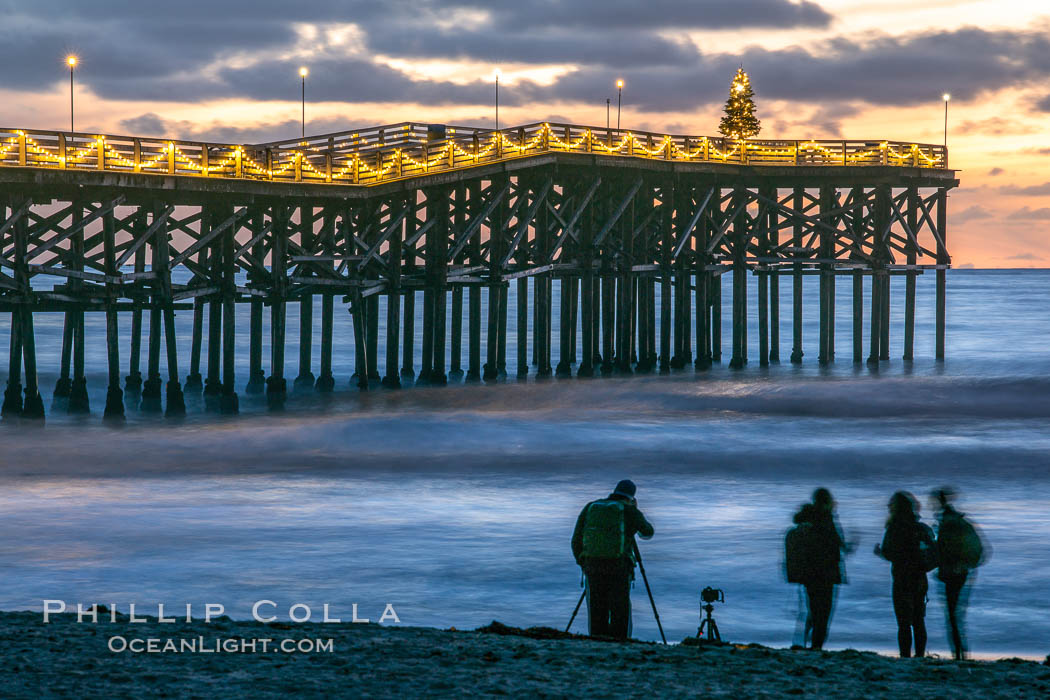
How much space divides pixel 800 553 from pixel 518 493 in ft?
33.7

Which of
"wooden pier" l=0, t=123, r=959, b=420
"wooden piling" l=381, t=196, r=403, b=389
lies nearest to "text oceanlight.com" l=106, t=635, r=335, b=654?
"wooden pier" l=0, t=123, r=959, b=420

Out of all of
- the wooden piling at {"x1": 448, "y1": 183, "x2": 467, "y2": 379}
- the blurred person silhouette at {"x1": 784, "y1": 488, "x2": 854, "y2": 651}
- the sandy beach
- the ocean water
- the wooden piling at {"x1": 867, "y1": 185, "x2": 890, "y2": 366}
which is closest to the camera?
the sandy beach

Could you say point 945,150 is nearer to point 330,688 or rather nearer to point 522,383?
point 522,383

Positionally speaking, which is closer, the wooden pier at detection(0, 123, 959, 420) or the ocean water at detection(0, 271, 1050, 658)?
the ocean water at detection(0, 271, 1050, 658)

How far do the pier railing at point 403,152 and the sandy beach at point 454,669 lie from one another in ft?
56.2

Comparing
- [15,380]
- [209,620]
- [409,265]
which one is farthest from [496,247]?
[209,620]

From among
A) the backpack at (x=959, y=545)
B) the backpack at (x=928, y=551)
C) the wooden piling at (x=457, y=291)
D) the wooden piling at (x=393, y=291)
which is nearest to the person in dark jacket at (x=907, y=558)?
the backpack at (x=928, y=551)

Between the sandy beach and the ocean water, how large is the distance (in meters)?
2.03

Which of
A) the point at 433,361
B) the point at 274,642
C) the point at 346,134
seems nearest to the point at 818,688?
the point at 274,642

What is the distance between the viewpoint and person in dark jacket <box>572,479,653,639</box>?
8953mm

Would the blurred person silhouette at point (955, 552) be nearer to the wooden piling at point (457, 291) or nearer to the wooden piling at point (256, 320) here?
the wooden piling at point (256, 320)

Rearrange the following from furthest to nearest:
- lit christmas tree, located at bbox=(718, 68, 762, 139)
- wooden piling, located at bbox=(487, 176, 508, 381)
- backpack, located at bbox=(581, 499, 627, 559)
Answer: lit christmas tree, located at bbox=(718, 68, 762, 139) < wooden piling, located at bbox=(487, 176, 508, 381) < backpack, located at bbox=(581, 499, 627, 559)

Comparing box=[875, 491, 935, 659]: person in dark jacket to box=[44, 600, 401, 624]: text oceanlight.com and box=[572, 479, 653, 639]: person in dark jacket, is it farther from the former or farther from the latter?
box=[44, 600, 401, 624]: text oceanlight.com

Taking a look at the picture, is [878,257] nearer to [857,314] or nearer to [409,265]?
[857,314]
